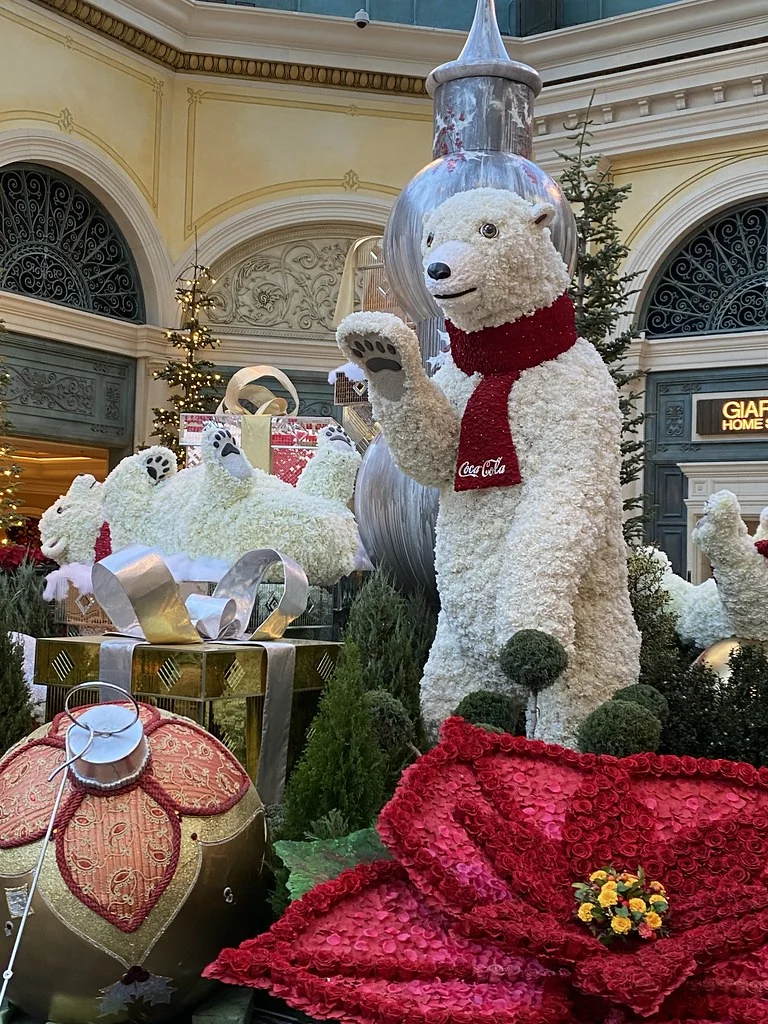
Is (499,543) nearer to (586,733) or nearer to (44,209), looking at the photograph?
(586,733)

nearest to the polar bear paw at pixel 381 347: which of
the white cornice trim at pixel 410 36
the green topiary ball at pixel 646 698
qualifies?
the green topiary ball at pixel 646 698

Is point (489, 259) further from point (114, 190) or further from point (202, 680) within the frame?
point (114, 190)

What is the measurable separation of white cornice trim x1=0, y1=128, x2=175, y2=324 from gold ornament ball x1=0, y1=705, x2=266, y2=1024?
850 centimetres

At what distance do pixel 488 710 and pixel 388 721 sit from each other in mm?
176

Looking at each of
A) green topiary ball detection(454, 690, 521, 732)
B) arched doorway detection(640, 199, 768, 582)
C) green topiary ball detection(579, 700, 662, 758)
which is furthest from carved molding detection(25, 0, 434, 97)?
green topiary ball detection(579, 700, 662, 758)

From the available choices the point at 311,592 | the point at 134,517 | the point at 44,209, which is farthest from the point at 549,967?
the point at 44,209

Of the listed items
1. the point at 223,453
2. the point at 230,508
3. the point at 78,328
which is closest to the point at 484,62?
the point at 223,453

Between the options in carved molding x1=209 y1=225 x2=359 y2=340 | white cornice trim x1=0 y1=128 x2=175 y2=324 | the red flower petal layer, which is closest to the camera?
the red flower petal layer

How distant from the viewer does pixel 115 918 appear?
1345 millimetres

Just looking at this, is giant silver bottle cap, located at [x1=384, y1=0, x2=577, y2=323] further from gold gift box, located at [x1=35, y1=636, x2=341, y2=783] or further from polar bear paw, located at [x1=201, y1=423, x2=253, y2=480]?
gold gift box, located at [x1=35, y1=636, x2=341, y2=783]

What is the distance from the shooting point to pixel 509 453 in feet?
7.12

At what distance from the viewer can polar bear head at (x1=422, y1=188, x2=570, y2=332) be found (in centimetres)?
213

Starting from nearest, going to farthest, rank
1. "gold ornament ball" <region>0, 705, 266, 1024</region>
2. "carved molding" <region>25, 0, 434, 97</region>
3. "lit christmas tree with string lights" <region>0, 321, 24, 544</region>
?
"gold ornament ball" <region>0, 705, 266, 1024</region>
"lit christmas tree with string lights" <region>0, 321, 24, 544</region>
"carved molding" <region>25, 0, 434, 97</region>

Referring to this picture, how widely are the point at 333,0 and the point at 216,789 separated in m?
10.4
